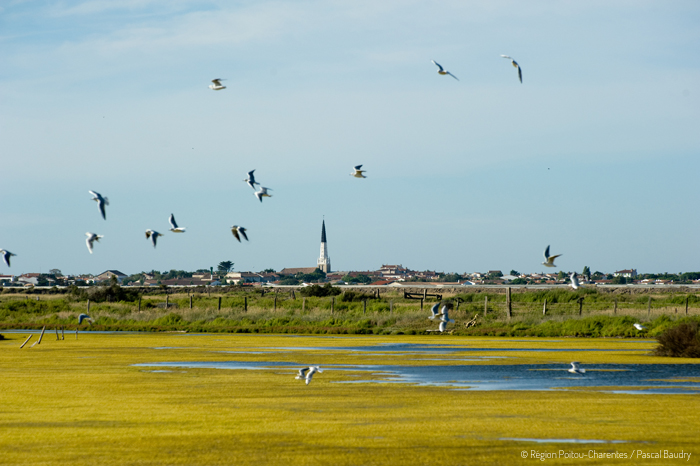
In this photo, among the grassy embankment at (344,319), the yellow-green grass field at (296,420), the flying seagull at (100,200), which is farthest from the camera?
the grassy embankment at (344,319)

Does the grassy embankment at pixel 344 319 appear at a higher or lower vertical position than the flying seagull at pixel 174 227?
lower

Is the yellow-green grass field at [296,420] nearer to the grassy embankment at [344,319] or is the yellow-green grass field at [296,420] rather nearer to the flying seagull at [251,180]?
the flying seagull at [251,180]

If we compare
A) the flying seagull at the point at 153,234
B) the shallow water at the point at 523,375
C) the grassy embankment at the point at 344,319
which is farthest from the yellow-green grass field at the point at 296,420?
the grassy embankment at the point at 344,319

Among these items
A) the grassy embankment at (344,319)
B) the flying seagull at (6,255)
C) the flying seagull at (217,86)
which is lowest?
the grassy embankment at (344,319)

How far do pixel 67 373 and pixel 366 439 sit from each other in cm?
1295

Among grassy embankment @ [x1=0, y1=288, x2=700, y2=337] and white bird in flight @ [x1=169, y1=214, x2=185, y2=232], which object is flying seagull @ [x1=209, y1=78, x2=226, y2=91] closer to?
white bird in flight @ [x1=169, y1=214, x2=185, y2=232]

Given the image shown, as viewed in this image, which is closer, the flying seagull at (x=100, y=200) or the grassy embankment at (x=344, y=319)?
the flying seagull at (x=100, y=200)

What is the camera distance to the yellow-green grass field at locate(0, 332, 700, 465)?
11.6m

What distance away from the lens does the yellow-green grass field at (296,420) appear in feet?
38.2

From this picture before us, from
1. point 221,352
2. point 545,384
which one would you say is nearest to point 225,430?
point 545,384

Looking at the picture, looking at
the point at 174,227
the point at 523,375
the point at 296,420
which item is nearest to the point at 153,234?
the point at 174,227

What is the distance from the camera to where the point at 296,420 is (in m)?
14.4

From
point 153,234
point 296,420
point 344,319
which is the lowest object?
point 344,319

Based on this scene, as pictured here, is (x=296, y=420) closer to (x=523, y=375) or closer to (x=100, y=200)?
(x=100, y=200)
